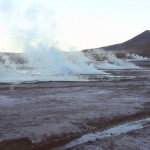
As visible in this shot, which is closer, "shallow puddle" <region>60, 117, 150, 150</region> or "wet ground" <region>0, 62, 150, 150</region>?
"wet ground" <region>0, 62, 150, 150</region>

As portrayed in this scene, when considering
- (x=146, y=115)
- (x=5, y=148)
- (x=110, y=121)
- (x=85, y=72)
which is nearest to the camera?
(x=5, y=148)

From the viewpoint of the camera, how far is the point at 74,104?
632 inches

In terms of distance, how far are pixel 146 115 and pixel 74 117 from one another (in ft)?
9.92

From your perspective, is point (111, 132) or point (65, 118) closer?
point (111, 132)

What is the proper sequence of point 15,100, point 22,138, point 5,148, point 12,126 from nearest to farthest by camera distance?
point 5,148
point 22,138
point 12,126
point 15,100

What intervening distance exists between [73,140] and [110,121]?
111 inches

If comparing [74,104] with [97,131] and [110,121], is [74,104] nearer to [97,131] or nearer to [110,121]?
[110,121]

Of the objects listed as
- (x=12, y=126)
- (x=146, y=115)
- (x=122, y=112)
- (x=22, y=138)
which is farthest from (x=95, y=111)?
(x=22, y=138)

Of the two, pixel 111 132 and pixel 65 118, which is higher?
pixel 65 118

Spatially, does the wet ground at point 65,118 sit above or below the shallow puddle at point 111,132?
above

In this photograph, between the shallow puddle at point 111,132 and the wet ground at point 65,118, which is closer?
the wet ground at point 65,118

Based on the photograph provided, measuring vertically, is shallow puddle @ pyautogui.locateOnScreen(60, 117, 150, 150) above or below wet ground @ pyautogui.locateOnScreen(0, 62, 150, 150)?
below

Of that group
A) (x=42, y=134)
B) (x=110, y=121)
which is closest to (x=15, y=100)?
(x=110, y=121)

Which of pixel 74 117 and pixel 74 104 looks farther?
pixel 74 104
